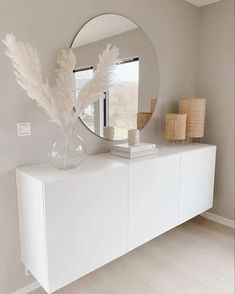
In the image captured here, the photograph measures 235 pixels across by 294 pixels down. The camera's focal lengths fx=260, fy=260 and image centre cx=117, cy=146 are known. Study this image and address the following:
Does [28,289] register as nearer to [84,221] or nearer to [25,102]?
[84,221]

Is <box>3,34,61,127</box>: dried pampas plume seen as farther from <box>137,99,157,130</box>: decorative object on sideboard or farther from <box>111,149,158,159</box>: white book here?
<box>137,99,157,130</box>: decorative object on sideboard

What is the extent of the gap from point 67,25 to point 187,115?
136cm

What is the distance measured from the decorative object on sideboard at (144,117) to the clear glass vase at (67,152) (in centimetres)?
79

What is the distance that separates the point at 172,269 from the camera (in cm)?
206

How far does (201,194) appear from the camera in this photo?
2.48m

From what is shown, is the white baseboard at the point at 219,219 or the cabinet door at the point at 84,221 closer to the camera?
the cabinet door at the point at 84,221

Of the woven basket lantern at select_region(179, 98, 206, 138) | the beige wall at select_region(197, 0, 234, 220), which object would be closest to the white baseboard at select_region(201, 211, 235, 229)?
the beige wall at select_region(197, 0, 234, 220)

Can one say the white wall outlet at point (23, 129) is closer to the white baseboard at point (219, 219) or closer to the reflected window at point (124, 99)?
the reflected window at point (124, 99)

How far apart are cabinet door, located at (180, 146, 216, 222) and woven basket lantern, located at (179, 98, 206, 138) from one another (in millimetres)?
202

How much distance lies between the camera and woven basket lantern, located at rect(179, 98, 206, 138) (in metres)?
2.47

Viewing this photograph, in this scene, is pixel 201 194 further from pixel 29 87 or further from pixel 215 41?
pixel 29 87

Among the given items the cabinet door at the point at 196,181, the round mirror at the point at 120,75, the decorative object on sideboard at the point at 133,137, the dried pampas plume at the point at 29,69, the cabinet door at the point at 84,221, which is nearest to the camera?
the dried pampas plume at the point at 29,69

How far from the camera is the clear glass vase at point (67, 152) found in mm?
1614

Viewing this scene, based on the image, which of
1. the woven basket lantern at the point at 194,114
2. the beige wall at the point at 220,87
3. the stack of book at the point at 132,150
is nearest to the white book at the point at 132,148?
the stack of book at the point at 132,150
